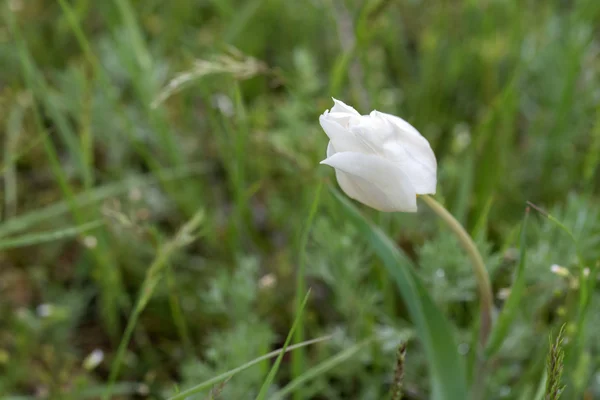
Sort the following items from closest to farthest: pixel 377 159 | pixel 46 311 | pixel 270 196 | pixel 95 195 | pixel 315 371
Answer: pixel 377 159 < pixel 315 371 < pixel 46 311 < pixel 95 195 < pixel 270 196

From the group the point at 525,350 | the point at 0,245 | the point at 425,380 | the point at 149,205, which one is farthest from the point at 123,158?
the point at 525,350

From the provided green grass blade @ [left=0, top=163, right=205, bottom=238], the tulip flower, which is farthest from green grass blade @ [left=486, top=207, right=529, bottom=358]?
green grass blade @ [left=0, top=163, right=205, bottom=238]

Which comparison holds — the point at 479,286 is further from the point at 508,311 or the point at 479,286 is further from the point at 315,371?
the point at 315,371

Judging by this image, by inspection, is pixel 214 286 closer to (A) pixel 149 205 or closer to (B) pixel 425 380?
(B) pixel 425 380

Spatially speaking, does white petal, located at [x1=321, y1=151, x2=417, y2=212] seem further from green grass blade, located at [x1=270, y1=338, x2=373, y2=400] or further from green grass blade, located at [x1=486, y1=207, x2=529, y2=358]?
green grass blade, located at [x1=270, y1=338, x2=373, y2=400]

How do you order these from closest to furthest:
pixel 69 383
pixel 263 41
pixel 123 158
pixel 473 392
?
1. pixel 473 392
2. pixel 69 383
3. pixel 123 158
4. pixel 263 41

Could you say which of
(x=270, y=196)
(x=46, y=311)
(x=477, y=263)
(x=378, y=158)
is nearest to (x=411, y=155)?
(x=378, y=158)

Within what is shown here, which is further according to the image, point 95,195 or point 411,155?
point 95,195
